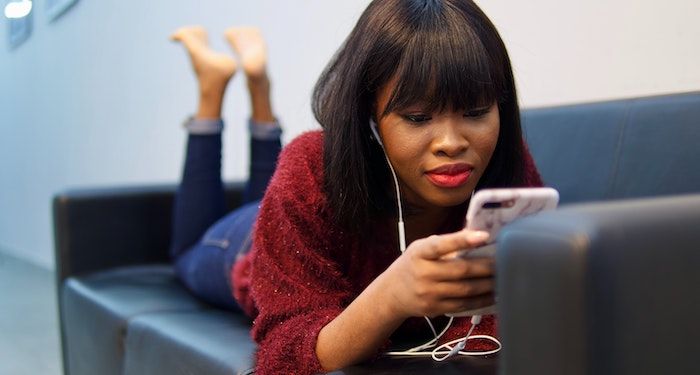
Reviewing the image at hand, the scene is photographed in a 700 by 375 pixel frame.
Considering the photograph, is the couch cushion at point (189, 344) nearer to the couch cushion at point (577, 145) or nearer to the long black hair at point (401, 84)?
the long black hair at point (401, 84)

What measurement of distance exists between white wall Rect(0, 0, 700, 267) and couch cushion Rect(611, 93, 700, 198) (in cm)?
12

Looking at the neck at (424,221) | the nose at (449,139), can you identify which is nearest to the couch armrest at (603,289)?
the nose at (449,139)

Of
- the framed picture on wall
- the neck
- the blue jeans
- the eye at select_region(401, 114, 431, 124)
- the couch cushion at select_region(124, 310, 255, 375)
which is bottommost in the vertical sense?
the couch cushion at select_region(124, 310, 255, 375)

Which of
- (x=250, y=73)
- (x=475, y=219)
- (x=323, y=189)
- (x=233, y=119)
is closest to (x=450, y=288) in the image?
(x=475, y=219)

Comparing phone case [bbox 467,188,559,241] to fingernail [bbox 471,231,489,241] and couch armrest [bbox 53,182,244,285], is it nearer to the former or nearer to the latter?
fingernail [bbox 471,231,489,241]

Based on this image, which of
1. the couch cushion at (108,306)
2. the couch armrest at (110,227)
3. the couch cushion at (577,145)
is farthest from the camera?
the couch armrest at (110,227)

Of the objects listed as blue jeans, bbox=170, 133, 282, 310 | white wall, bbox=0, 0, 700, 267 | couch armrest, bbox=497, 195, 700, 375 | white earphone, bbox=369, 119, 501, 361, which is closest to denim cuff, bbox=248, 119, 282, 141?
blue jeans, bbox=170, 133, 282, 310

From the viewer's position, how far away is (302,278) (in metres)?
0.90

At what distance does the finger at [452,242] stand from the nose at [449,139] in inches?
6.0

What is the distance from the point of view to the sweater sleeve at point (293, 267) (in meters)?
0.86

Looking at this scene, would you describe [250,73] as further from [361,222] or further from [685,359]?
[685,359]

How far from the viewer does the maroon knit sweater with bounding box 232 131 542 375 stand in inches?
33.8

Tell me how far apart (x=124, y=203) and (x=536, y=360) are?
136cm

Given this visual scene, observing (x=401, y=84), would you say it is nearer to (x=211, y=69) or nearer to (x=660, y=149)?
(x=660, y=149)
